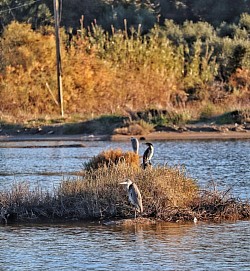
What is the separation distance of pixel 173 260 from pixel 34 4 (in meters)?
48.2

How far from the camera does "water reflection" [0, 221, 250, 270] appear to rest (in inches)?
508

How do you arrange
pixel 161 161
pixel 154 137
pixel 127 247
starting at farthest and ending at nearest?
pixel 154 137 → pixel 161 161 → pixel 127 247

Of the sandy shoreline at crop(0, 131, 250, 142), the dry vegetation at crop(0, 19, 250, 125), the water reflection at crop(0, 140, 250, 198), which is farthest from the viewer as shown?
the dry vegetation at crop(0, 19, 250, 125)

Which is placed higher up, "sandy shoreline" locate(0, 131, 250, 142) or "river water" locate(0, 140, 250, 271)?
"sandy shoreline" locate(0, 131, 250, 142)

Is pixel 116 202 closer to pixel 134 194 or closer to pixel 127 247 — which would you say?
pixel 134 194

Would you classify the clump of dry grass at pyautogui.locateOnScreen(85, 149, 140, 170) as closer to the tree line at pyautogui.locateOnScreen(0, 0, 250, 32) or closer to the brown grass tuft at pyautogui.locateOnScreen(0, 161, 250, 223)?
the brown grass tuft at pyautogui.locateOnScreen(0, 161, 250, 223)

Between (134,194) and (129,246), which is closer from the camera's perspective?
(129,246)

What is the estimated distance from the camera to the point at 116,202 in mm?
16141

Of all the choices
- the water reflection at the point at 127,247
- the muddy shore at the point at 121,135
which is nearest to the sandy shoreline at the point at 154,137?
the muddy shore at the point at 121,135

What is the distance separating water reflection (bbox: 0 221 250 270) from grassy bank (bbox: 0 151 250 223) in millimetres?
446

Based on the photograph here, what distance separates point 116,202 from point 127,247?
2172 mm

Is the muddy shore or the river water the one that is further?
the muddy shore

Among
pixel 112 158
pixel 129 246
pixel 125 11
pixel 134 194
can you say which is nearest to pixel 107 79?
pixel 125 11

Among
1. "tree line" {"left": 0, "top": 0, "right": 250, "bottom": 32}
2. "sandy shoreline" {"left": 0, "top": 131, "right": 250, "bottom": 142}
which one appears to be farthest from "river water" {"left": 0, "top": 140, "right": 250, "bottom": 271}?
"tree line" {"left": 0, "top": 0, "right": 250, "bottom": 32}
